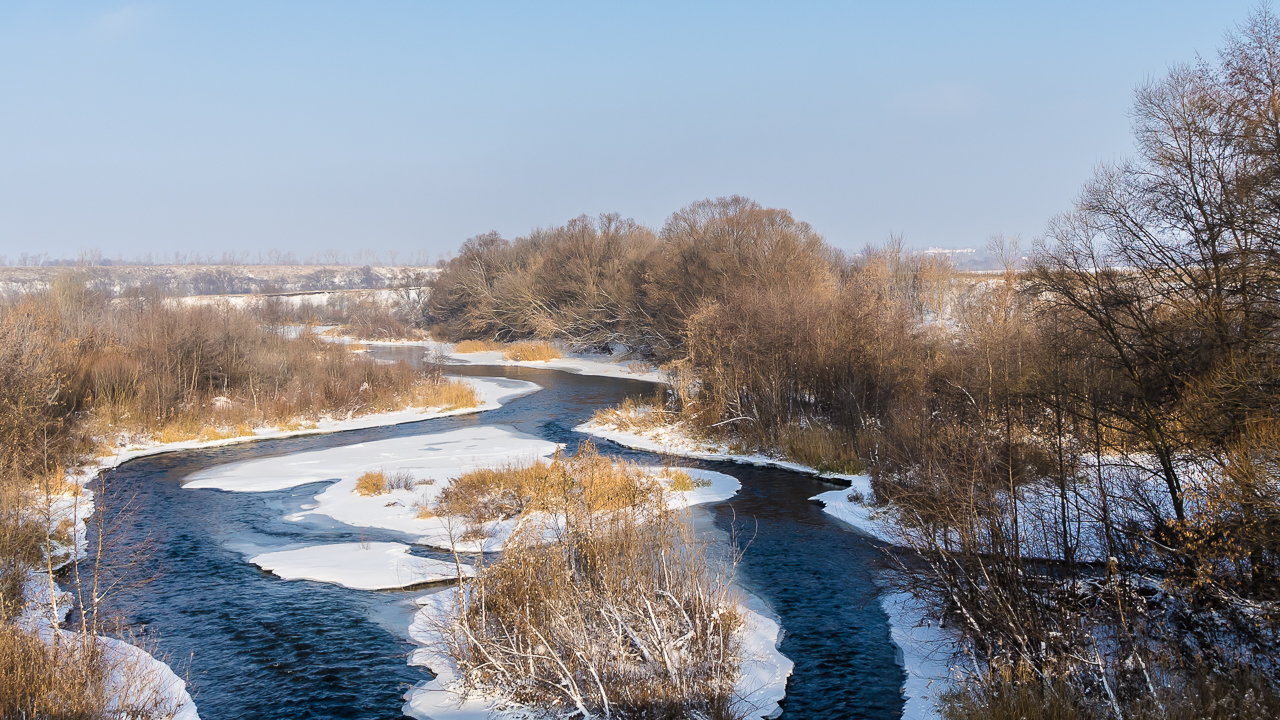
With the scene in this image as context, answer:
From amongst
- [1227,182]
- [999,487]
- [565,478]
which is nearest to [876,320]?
[999,487]

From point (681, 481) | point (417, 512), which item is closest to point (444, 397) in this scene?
point (417, 512)

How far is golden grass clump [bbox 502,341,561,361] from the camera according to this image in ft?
172

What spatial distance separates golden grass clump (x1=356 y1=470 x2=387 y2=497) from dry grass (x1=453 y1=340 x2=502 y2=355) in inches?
1691

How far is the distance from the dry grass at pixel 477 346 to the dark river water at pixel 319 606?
41.7 meters

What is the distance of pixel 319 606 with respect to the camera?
33.9 feet

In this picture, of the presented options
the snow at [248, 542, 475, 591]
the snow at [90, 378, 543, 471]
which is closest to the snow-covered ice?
the snow at [90, 378, 543, 471]

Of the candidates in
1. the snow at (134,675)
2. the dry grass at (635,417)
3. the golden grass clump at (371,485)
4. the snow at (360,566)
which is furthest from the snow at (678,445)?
the snow at (134,675)

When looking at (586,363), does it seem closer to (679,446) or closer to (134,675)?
(679,446)

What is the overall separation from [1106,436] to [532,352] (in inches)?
1709

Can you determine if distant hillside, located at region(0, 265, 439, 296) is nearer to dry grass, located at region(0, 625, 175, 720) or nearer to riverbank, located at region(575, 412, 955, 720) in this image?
riverbank, located at region(575, 412, 955, 720)

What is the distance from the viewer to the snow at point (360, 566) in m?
11.2

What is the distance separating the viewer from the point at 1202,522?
7062 millimetres

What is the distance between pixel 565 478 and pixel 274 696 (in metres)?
4.24

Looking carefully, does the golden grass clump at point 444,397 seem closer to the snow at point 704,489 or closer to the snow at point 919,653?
the snow at point 704,489
